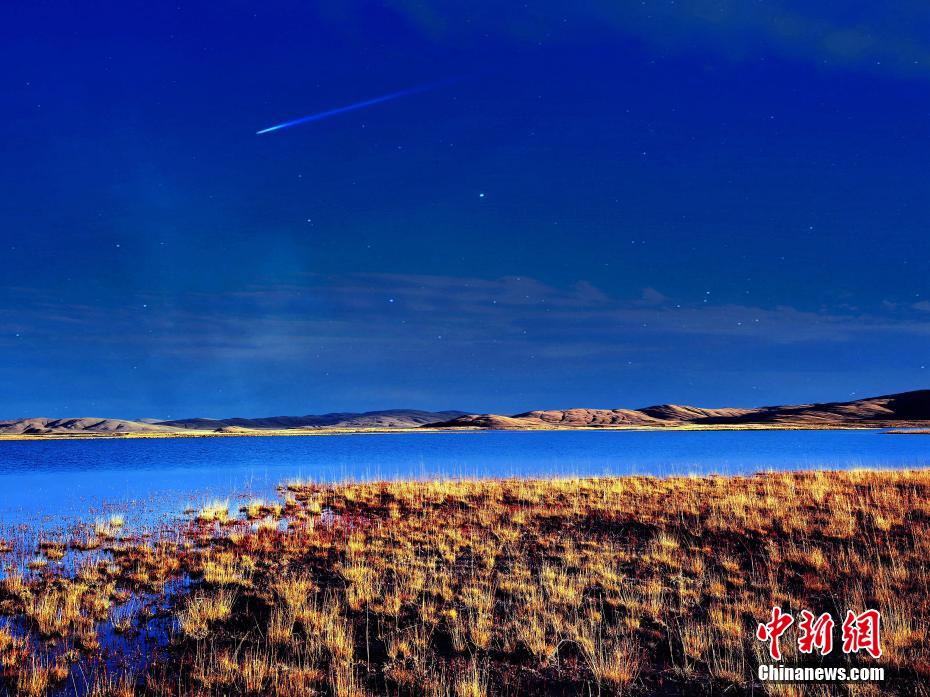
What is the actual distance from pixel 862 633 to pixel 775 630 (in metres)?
1.13

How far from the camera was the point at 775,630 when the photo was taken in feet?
29.7

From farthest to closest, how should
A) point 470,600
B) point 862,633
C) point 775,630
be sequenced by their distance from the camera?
point 470,600
point 775,630
point 862,633

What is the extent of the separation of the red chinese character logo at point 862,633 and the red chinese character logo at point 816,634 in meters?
0.20

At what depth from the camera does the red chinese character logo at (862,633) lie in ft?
27.4

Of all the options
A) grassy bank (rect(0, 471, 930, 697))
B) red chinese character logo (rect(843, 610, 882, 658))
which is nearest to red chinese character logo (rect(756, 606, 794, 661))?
grassy bank (rect(0, 471, 930, 697))

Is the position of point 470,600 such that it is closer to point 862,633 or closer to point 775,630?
point 775,630

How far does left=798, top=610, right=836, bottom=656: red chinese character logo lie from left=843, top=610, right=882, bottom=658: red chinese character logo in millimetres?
198

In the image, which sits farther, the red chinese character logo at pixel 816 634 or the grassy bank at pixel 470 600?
the red chinese character logo at pixel 816 634

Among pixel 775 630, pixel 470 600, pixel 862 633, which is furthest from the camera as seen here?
pixel 470 600

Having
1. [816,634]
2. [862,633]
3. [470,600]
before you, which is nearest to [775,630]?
[816,634]

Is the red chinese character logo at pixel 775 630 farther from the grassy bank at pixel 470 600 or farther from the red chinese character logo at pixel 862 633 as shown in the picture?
the red chinese character logo at pixel 862 633

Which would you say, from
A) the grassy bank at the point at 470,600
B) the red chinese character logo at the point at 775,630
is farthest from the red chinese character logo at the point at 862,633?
the red chinese character logo at the point at 775,630

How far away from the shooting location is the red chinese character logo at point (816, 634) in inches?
332

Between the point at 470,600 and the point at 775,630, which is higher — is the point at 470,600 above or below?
above
